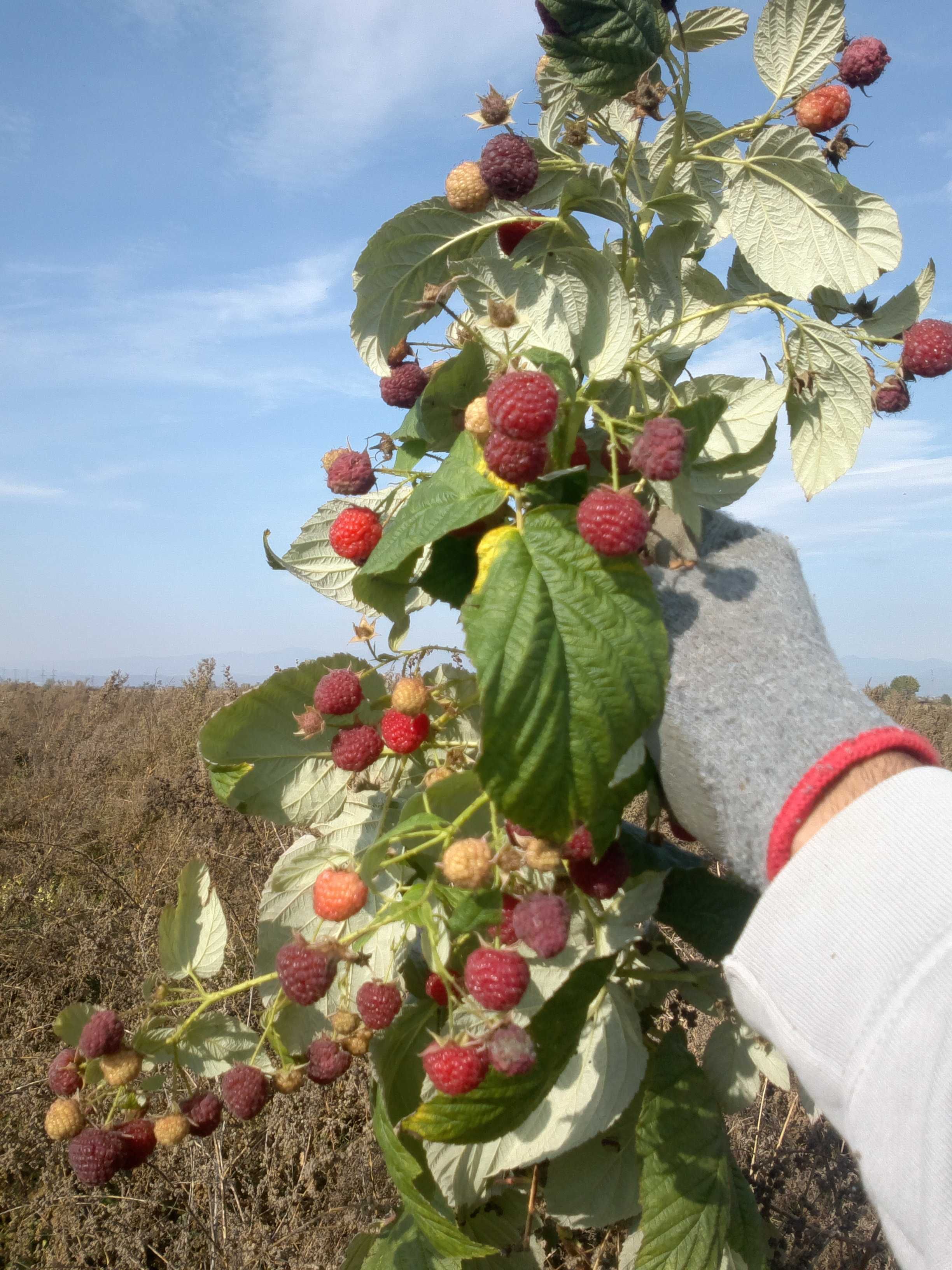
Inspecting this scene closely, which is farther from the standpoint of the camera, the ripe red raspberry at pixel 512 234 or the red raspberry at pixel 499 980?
the ripe red raspberry at pixel 512 234

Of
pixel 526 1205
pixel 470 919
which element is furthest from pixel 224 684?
pixel 470 919

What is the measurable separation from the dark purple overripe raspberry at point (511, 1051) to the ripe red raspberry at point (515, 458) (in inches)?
24.9

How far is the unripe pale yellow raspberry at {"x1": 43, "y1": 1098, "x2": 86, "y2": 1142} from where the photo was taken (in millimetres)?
1245

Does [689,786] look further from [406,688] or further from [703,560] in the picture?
[406,688]

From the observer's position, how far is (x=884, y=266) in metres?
1.24

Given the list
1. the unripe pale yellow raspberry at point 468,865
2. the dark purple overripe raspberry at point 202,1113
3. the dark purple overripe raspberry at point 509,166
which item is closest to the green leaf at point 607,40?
the dark purple overripe raspberry at point 509,166

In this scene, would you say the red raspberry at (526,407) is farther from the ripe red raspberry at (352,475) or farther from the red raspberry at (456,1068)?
the red raspberry at (456,1068)

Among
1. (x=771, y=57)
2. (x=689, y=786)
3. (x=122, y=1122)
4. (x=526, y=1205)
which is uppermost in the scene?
(x=771, y=57)

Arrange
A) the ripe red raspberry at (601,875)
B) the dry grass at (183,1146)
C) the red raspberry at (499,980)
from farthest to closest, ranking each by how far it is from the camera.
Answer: the dry grass at (183,1146), the ripe red raspberry at (601,875), the red raspberry at (499,980)

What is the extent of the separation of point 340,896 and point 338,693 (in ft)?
0.94

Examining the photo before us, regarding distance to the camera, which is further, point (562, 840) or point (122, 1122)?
point (122, 1122)

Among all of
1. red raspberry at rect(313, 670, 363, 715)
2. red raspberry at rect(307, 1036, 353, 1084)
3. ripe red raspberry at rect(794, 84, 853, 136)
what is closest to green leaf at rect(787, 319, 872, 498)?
ripe red raspberry at rect(794, 84, 853, 136)

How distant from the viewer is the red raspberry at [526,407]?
0.84m

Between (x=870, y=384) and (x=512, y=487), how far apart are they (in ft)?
2.42
